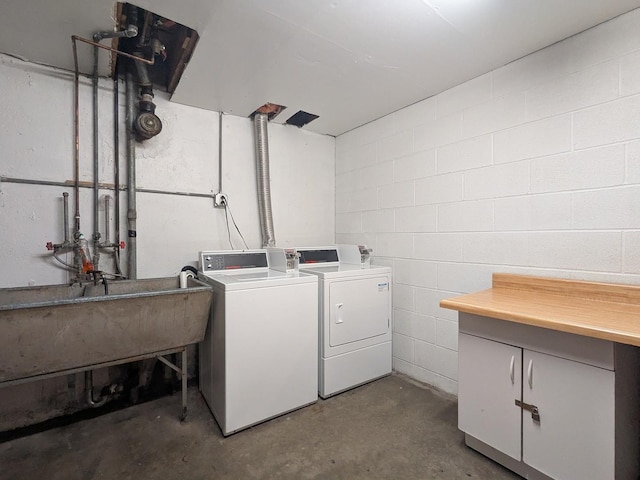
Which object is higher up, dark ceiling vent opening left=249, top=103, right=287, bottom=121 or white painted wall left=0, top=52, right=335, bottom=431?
dark ceiling vent opening left=249, top=103, right=287, bottom=121

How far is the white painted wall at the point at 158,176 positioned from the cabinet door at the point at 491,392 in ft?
6.48

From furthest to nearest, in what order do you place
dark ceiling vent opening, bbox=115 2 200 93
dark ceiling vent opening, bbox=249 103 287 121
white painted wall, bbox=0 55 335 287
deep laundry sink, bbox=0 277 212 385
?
dark ceiling vent opening, bbox=249 103 287 121, white painted wall, bbox=0 55 335 287, dark ceiling vent opening, bbox=115 2 200 93, deep laundry sink, bbox=0 277 212 385

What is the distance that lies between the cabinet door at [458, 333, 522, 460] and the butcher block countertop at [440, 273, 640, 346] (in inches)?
9.7

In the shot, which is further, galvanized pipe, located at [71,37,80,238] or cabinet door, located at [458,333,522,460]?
galvanized pipe, located at [71,37,80,238]

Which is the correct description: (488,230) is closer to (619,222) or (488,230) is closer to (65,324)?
(619,222)

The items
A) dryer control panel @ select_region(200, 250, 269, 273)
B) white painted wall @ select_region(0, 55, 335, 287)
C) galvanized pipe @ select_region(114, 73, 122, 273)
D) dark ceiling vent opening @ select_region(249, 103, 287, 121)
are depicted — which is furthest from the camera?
dark ceiling vent opening @ select_region(249, 103, 287, 121)

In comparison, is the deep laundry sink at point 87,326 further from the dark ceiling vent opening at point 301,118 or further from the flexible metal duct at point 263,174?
the dark ceiling vent opening at point 301,118

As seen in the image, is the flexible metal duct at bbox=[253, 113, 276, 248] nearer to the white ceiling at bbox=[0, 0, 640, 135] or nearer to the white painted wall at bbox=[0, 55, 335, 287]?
the white painted wall at bbox=[0, 55, 335, 287]

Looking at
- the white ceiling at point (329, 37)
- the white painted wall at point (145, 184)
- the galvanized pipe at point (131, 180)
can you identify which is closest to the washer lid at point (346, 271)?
the white painted wall at point (145, 184)

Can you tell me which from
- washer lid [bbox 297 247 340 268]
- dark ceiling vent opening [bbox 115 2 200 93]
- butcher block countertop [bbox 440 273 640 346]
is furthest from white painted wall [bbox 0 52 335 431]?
butcher block countertop [bbox 440 273 640 346]

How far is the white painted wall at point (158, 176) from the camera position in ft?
6.45

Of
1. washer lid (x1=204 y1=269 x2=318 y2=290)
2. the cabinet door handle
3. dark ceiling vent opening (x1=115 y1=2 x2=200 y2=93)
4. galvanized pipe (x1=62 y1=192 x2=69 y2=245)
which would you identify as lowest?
the cabinet door handle

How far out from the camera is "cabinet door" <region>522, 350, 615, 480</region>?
1.23 m

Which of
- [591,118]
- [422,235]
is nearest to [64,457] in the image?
[422,235]
